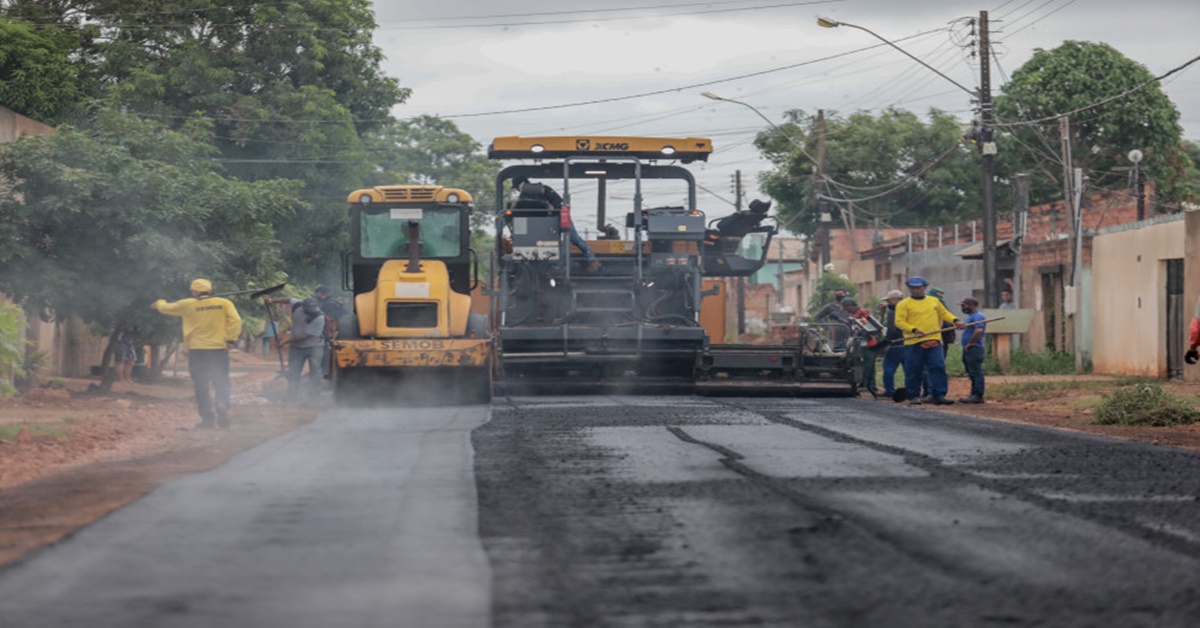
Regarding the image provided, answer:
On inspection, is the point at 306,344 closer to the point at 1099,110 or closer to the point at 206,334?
the point at 206,334

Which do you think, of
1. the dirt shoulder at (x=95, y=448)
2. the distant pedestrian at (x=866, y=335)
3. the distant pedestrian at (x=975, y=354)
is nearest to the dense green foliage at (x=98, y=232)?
the dirt shoulder at (x=95, y=448)

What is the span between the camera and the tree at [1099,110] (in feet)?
172

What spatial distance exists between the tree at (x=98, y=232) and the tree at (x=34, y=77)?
50.1 ft

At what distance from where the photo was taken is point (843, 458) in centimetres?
1189

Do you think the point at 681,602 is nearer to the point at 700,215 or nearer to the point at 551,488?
the point at 551,488

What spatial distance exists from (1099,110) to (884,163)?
10133 millimetres

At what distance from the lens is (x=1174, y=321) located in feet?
87.2

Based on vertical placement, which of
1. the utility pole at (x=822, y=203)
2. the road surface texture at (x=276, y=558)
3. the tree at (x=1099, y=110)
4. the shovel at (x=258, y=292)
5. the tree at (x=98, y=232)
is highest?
the tree at (x=1099, y=110)

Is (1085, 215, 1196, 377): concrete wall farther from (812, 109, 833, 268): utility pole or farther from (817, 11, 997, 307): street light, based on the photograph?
(812, 109, 833, 268): utility pole

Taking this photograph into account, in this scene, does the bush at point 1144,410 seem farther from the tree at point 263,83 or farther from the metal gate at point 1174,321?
the tree at point 263,83

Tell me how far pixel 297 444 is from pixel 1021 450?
19.7ft

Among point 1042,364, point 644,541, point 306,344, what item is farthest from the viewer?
point 1042,364

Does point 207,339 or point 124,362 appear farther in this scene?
point 124,362

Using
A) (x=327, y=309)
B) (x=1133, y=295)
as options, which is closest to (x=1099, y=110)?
(x=1133, y=295)
